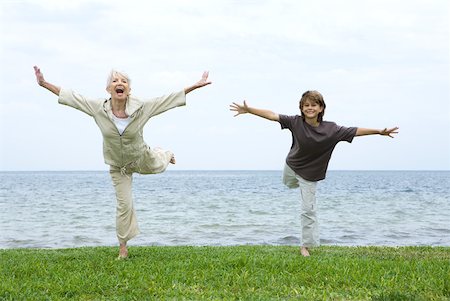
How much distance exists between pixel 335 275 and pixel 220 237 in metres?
9.60

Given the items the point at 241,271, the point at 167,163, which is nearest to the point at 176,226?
the point at 167,163

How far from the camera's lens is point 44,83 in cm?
714

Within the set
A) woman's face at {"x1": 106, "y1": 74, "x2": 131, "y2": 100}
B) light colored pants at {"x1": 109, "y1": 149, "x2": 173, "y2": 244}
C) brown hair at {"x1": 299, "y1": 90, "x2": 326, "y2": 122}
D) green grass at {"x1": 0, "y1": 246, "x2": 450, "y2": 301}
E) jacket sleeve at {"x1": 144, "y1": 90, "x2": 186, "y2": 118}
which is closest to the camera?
green grass at {"x1": 0, "y1": 246, "x2": 450, "y2": 301}

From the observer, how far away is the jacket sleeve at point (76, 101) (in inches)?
282

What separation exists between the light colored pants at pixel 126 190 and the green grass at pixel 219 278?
401mm

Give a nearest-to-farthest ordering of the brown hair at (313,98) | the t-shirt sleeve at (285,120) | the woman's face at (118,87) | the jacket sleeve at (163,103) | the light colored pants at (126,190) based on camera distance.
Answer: the woman's face at (118,87) < the jacket sleeve at (163,103) < the light colored pants at (126,190) < the brown hair at (313,98) < the t-shirt sleeve at (285,120)

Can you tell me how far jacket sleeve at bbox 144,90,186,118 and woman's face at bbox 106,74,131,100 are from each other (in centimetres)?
31

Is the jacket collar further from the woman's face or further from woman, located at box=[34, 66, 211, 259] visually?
the woman's face

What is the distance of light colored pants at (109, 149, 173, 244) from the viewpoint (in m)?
7.32

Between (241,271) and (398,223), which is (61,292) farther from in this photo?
(398,223)

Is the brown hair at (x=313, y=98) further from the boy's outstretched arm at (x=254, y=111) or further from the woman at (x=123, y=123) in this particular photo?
→ the woman at (x=123, y=123)

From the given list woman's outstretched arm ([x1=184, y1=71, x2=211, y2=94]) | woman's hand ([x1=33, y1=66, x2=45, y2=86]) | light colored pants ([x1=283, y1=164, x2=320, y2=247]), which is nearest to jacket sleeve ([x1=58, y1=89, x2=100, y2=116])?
woman's hand ([x1=33, y1=66, x2=45, y2=86])

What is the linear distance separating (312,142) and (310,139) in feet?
0.16

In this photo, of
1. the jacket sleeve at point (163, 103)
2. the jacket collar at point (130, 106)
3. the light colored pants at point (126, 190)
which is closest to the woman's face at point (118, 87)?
the jacket collar at point (130, 106)
